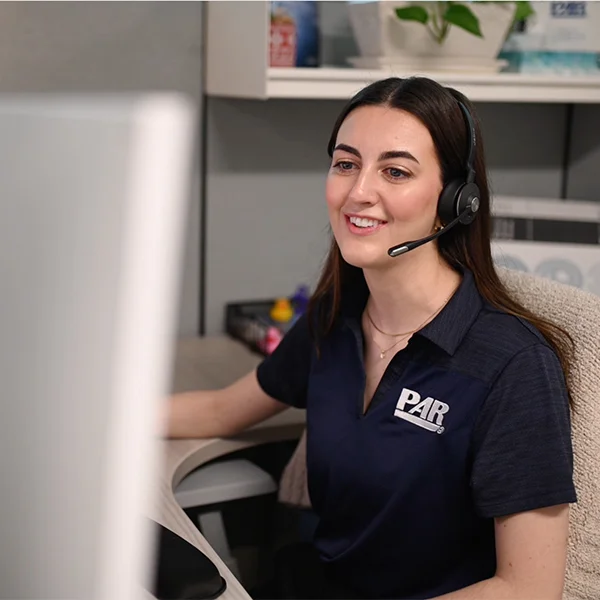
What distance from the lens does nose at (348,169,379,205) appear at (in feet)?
4.00

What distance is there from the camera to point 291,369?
57.7 inches

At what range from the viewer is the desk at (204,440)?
117 centimetres

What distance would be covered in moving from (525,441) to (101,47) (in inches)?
47.3

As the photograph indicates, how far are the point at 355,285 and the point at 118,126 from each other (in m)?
1.07

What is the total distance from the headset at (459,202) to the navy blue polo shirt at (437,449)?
95mm

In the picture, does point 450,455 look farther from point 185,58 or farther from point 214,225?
point 185,58

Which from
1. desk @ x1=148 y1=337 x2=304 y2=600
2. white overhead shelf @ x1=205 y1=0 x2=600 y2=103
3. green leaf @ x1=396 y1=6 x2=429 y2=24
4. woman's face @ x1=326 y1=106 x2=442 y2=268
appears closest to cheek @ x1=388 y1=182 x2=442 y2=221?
woman's face @ x1=326 y1=106 x2=442 y2=268

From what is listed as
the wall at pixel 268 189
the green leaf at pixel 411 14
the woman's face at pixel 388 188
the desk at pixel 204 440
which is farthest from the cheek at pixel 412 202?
the wall at pixel 268 189

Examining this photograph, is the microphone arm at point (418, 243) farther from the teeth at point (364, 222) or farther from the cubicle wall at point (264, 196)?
the cubicle wall at point (264, 196)

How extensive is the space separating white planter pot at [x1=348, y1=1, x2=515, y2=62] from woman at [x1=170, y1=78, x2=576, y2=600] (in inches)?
21.3

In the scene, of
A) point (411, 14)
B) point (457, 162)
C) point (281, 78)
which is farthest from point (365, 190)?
point (411, 14)

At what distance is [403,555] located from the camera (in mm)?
1255

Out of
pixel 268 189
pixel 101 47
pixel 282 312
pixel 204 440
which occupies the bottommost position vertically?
pixel 204 440

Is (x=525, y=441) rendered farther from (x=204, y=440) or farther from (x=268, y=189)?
(x=268, y=189)
